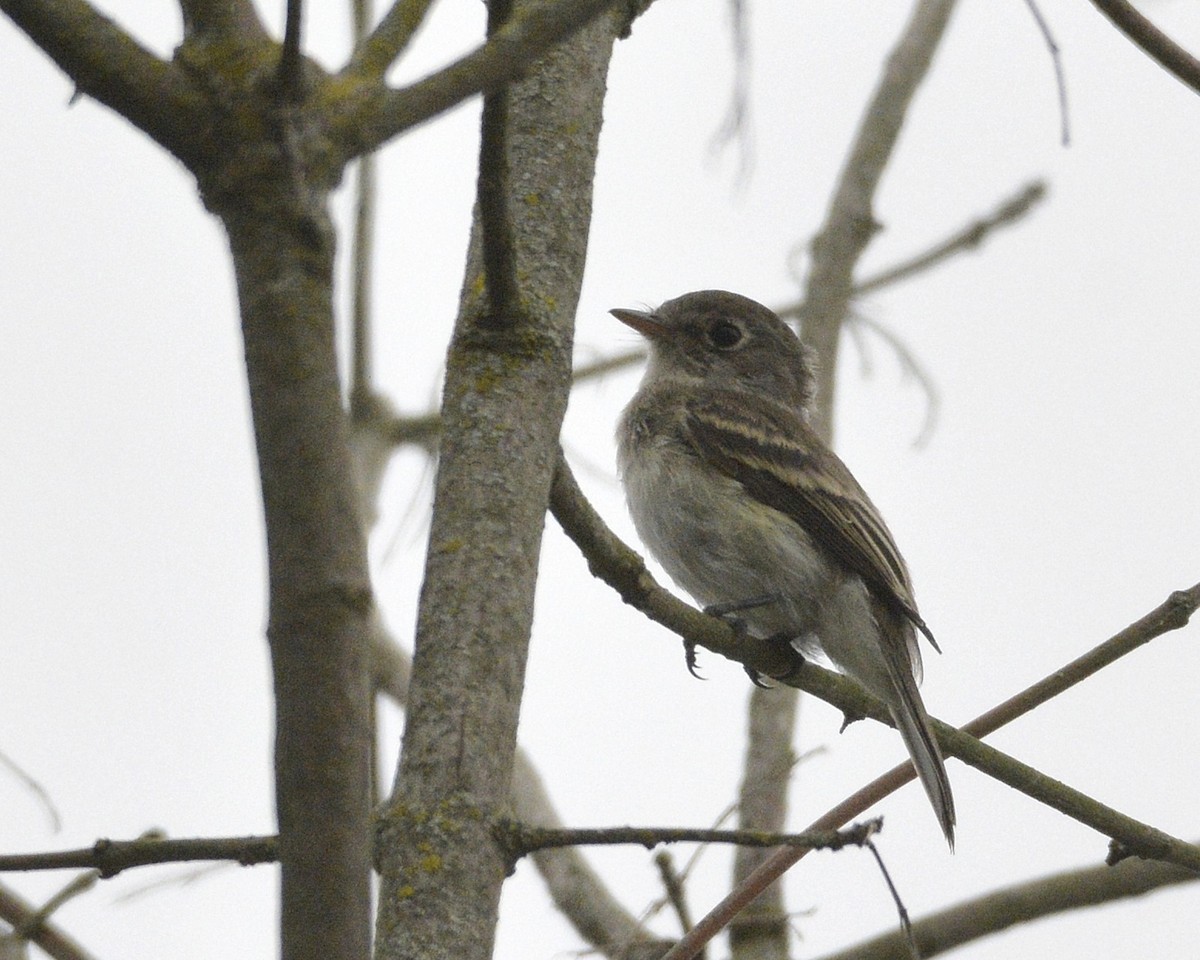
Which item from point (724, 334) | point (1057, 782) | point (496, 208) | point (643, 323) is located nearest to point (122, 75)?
point (496, 208)

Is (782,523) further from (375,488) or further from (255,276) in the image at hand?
(255,276)

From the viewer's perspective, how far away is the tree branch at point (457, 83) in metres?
1.88

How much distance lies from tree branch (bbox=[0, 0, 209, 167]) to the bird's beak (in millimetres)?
6258

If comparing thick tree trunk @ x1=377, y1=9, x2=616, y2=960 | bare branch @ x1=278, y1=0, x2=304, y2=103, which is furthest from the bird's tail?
bare branch @ x1=278, y1=0, x2=304, y2=103

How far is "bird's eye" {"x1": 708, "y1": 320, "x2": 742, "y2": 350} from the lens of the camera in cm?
821

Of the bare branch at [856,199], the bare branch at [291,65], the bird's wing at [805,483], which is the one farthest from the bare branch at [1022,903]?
the bare branch at [291,65]

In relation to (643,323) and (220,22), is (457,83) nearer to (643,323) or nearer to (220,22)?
(220,22)

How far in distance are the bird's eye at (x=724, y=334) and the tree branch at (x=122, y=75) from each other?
6496 millimetres

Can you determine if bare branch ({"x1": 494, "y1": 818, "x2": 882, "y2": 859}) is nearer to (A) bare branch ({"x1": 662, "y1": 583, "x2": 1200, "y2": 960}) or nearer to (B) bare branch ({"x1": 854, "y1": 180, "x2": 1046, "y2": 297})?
(A) bare branch ({"x1": 662, "y1": 583, "x2": 1200, "y2": 960})

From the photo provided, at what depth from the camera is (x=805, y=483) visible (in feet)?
21.8

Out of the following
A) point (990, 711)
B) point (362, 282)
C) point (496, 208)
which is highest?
point (362, 282)

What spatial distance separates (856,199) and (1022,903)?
3892 mm

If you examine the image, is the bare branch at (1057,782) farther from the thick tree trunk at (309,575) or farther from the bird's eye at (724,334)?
the bird's eye at (724,334)

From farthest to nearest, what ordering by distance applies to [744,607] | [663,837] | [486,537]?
[744,607], [486,537], [663,837]
